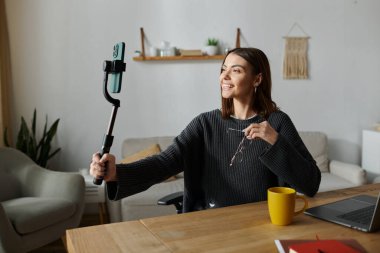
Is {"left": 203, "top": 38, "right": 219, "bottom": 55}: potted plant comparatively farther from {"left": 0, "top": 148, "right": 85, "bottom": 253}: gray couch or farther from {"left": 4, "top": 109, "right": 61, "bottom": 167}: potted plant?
{"left": 0, "top": 148, "right": 85, "bottom": 253}: gray couch

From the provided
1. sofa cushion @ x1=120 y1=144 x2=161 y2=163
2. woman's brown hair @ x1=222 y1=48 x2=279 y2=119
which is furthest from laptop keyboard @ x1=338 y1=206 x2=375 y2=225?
sofa cushion @ x1=120 y1=144 x2=161 y2=163

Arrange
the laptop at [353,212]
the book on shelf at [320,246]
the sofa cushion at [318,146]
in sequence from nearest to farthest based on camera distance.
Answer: the book on shelf at [320,246] → the laptop at [353,212] → the sofa cushion at [318,146]

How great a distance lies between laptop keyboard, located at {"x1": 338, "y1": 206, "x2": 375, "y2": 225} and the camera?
1098 mm

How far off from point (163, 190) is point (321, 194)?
169 centimetres

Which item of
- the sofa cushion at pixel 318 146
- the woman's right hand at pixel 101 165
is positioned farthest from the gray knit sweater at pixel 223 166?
the sofa cushion at pixel 318 146

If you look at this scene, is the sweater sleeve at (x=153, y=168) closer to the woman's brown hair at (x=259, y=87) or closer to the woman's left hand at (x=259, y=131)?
the woman's brown hair at (x=259, y=87)

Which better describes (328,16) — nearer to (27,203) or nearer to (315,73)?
(315,73)

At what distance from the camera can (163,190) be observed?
2.94 m

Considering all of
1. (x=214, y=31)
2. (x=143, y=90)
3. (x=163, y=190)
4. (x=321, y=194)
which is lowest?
(x=163, y=190)

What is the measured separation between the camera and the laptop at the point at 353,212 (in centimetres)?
103

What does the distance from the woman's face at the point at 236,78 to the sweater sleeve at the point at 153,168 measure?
206mm

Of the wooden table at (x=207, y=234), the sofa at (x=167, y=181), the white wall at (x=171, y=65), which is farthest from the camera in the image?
the white wall at (x=171, y=65)

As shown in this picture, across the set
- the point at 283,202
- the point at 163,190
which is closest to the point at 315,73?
the point at 163,190

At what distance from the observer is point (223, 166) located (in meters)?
1.54
